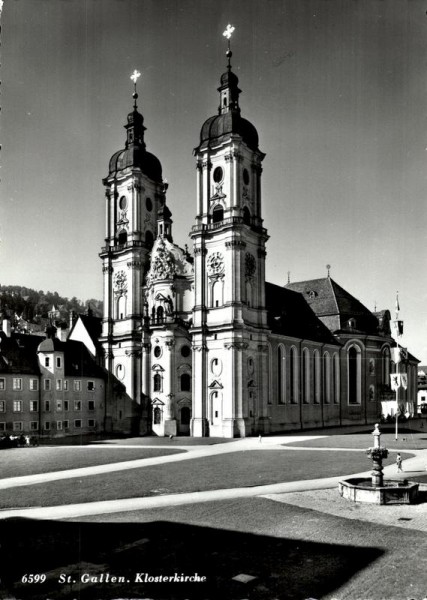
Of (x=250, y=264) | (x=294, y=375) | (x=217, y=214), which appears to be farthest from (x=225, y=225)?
(x=294, y=375)

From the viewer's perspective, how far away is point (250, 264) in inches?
2341

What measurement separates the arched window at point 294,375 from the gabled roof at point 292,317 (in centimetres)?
214

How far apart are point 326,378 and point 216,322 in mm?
20256

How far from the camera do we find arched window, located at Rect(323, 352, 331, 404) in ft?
232

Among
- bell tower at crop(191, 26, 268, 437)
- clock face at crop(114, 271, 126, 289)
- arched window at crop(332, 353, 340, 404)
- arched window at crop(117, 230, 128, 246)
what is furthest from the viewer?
arched window at crop(332, 353, 340, 404)

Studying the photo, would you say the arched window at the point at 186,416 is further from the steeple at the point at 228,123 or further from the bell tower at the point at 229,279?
the steeple at the point at 228,123

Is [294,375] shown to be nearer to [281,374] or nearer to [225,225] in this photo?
[281,374]

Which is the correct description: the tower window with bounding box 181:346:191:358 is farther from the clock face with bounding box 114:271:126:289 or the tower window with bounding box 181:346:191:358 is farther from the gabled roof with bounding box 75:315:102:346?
the gabled roof with bounding box 75:315:102:346

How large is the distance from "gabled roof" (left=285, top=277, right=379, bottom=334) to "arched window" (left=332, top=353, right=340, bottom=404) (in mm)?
4331

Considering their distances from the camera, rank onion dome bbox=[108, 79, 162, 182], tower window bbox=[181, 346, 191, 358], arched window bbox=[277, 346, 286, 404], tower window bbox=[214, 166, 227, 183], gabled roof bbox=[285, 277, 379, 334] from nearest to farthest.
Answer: tower window bbox=[214, 166, 227, 183], tower window bbox=[181, 346, 191, 358], arched window bbox=[277, 346, 286, 404], onion dome bbox=[108, 79, 162, 182], gabled roof bbox=[285, 277, 379, 334]

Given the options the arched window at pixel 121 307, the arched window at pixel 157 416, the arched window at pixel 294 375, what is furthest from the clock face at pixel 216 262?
the arched window at pixel 157 416

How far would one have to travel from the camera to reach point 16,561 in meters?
15.8

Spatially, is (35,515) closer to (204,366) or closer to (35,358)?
(204,366)

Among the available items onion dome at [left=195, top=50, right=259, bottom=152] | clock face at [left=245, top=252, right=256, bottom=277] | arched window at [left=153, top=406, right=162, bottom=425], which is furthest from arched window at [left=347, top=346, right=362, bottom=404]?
onion dome at [left=195, top=50, right=259, bottom=152]
